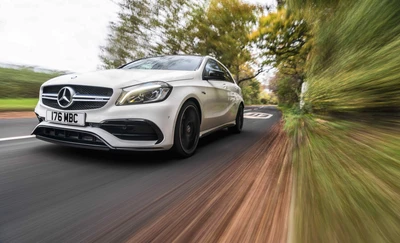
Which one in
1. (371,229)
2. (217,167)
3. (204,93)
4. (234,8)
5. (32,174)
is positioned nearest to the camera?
(371,229)

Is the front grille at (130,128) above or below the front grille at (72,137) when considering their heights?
above

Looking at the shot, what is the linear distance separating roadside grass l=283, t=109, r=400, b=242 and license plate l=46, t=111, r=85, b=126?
1.95 m

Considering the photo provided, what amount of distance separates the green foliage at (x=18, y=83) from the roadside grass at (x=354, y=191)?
10237 millimetres

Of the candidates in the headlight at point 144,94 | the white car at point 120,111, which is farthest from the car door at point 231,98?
the headlight at point 144,94

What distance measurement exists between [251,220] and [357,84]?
1.01 m

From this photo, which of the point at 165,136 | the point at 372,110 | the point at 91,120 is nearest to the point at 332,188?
the point at 372,110

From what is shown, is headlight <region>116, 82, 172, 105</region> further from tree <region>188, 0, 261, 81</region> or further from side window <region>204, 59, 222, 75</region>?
tree <region>188, 0, 261, 81</region>

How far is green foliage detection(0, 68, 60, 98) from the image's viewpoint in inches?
351

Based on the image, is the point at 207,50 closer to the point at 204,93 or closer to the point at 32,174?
the point at 204,93

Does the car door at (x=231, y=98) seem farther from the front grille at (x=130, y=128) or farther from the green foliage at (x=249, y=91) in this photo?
the green foliage at (x=249, y=91)

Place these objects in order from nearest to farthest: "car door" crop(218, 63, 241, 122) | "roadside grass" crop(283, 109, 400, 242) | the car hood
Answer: "roadside grass" crop(283, 109, 400, 242), the car hood, "car door" crop(218, 63, 241, 122)

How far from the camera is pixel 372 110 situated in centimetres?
158

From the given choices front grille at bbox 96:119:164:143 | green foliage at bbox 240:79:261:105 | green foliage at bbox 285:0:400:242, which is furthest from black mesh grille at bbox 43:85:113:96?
green foliage at bbox 240:79:261:105

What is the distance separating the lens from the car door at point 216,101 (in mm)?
3533
